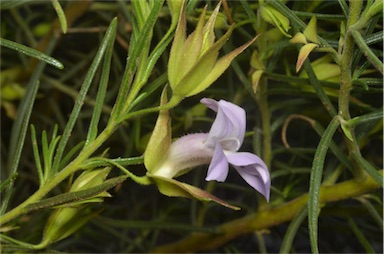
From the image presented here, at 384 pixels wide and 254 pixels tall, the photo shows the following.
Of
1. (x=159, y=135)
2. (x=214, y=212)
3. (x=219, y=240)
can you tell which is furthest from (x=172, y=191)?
(x=214, y=212)

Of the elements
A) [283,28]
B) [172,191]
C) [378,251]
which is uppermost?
[283,28]

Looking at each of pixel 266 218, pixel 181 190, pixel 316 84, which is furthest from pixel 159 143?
pixel 266 218

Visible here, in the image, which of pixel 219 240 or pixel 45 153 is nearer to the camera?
pixel 45 153

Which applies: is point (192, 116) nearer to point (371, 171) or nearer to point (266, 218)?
point (266, 218)

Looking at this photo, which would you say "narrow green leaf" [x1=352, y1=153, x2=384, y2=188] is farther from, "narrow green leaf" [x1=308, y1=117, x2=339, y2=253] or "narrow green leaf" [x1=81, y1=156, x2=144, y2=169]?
"narrow green leaf" [x1=81, y1=156, x2=144, y2=169]

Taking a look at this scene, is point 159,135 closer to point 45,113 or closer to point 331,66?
point 331,66
